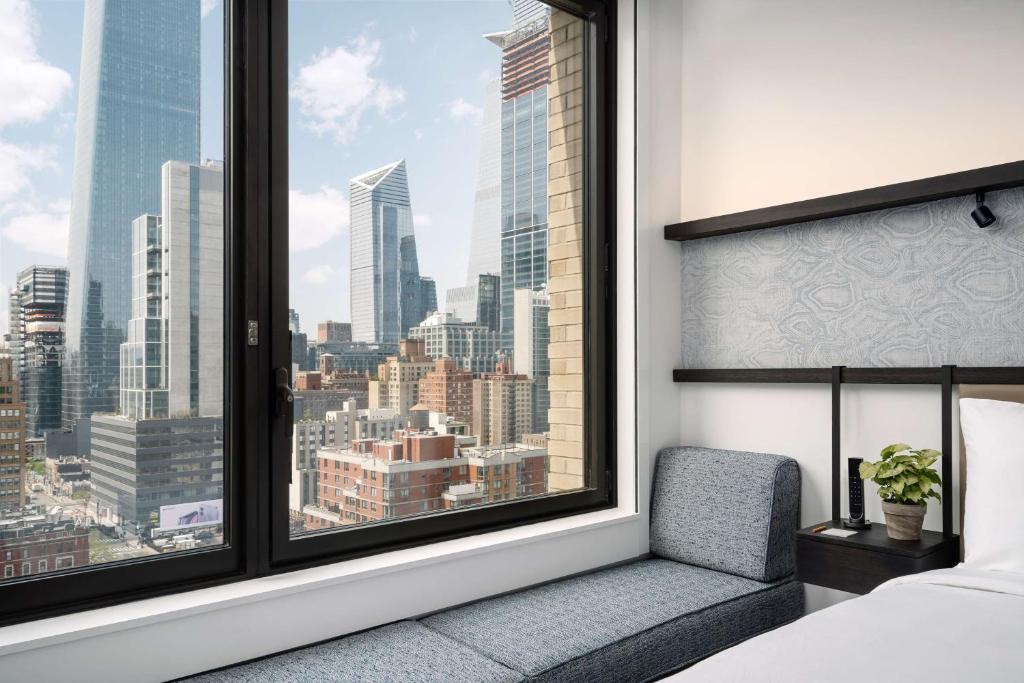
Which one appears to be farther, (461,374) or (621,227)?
(621,227)

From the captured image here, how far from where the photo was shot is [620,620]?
2.16 m

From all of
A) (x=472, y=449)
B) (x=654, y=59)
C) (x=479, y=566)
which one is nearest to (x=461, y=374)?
(x=472, y=449)

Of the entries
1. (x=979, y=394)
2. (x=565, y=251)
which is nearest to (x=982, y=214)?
(x=979, y=394)

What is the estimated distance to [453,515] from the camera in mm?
2416

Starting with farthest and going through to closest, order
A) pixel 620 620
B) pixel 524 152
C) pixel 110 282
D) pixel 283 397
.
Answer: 1. pixel 524 152
2. pixel 620 620
3. pixel 283 397
4. pixel 110 282

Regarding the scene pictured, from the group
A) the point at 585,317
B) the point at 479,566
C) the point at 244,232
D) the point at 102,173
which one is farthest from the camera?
the point at 585,317

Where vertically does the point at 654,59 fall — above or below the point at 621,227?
above

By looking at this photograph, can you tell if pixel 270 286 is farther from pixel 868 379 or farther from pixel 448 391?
pixel 868 379

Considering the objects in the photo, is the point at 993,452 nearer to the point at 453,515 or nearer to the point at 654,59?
the point at 453,515

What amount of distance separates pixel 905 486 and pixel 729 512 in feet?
1.99

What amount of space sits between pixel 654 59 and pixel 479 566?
2.05m

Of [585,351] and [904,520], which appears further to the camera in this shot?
[585,351]

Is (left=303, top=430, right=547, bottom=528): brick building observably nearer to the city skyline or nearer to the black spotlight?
the city skyline

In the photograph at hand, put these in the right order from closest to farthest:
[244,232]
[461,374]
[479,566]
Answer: [244,232] → [479,566] → [461,374]
